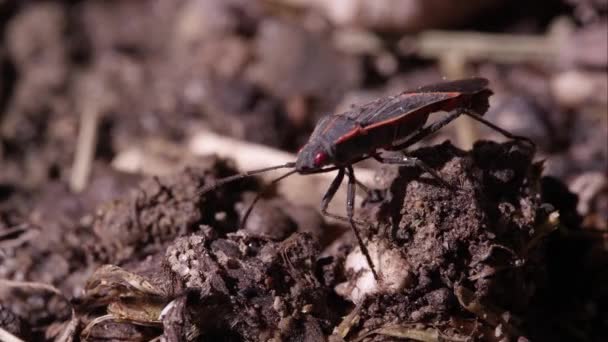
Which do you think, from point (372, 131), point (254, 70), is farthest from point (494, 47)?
point (372, 131)

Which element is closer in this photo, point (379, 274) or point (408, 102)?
point (379, 274)

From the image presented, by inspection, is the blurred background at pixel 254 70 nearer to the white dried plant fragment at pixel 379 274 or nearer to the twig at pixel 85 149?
the twig at pixel 85 149

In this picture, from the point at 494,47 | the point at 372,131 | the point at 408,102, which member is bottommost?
the point at 494,47

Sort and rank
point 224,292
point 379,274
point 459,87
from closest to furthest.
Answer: point 224,292 → point 379,274 → point 459,87

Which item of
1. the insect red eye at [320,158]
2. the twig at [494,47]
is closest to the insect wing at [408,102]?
the insect red eye at [320,158]

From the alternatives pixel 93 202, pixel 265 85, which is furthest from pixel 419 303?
pixel 265 85

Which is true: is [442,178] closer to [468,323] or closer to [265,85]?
[468,323]

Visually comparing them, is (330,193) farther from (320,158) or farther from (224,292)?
(224,292)

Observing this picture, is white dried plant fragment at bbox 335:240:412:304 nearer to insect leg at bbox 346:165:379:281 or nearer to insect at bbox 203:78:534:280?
insect leg at bbox 346:165:379:281
